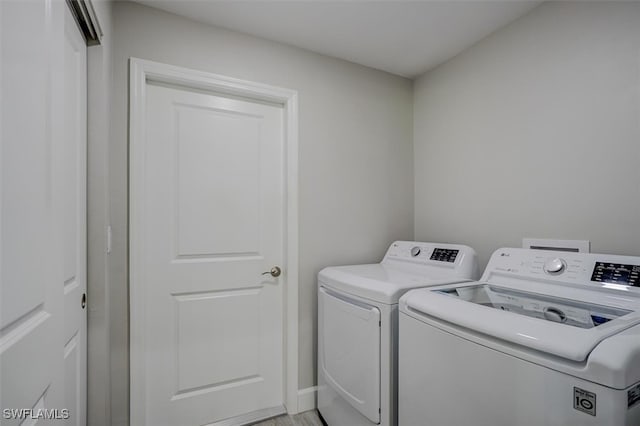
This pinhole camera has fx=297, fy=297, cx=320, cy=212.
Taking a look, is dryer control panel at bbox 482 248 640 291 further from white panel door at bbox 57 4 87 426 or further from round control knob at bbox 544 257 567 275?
white panel door at bbox 57 4 87 426

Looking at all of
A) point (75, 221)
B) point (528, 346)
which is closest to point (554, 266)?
point (528, 346)

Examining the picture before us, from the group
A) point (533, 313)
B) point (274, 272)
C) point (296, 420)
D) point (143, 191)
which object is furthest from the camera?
point (274, 272)

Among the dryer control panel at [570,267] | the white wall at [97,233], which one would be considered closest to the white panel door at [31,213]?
the white wall at [97,233]

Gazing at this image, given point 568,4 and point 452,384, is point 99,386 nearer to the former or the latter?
point 452,384

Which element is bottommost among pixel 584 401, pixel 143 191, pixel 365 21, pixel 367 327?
pixel 367 327

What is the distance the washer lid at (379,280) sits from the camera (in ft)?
4.46

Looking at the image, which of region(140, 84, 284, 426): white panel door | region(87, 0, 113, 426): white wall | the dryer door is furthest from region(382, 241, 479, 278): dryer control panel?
region(87, 0, 113, 426): white wall

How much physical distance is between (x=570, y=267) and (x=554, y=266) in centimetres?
5

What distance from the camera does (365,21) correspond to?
175cm

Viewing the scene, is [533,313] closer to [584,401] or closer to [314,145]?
[584,401]

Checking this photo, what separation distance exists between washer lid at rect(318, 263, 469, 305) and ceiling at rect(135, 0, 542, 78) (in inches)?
57.6

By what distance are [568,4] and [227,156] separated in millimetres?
1989

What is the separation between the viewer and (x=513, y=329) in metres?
0.85

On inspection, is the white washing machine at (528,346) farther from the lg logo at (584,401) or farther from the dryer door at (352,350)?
the dryer door at (352,350)
